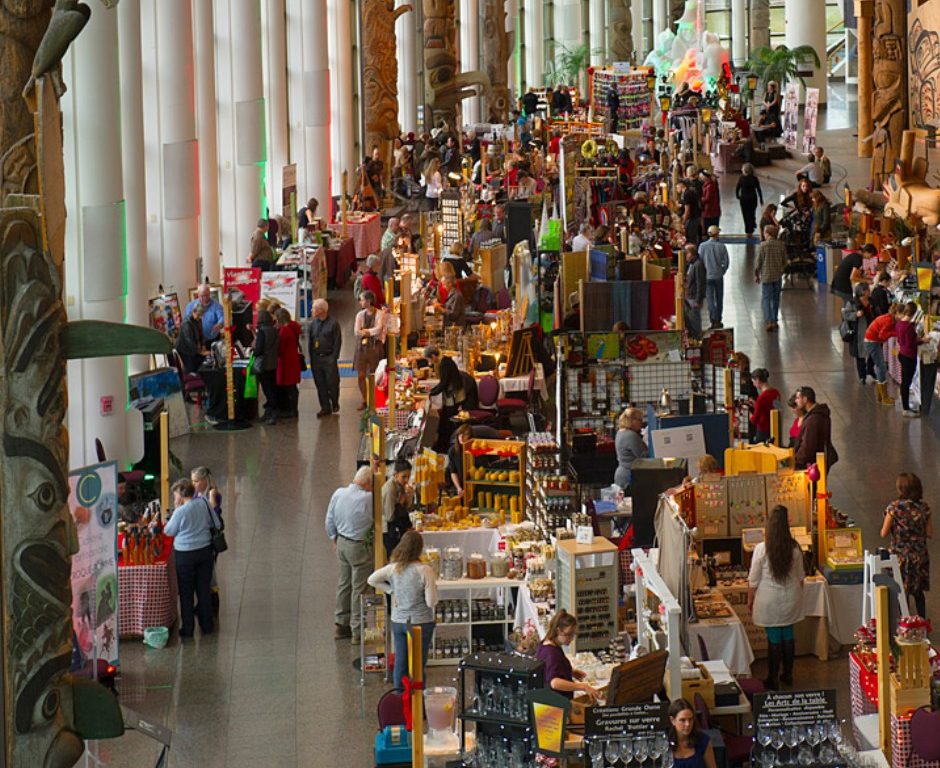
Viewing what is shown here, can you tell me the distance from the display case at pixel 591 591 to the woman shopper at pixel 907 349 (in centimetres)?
765

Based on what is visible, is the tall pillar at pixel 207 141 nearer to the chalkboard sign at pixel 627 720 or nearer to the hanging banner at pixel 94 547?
the hanging banner at pixel 94 547

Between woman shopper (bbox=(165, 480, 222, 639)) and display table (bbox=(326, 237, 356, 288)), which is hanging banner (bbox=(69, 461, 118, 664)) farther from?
display table (bbox=(326, 237, 356, 288))

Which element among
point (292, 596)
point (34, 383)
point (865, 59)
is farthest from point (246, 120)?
point (34, 383)

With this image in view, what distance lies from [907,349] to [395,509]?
23.3ft

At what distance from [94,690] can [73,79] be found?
9426 millimetres

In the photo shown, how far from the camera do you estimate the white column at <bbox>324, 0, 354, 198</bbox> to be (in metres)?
32.0

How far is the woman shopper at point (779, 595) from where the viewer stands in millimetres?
10930

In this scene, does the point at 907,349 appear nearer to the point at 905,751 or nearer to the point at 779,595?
the point at 779,595

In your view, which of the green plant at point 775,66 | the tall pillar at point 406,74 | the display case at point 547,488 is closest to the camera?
the display case at point 547,488

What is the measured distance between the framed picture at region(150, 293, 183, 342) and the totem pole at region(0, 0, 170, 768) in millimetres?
12075

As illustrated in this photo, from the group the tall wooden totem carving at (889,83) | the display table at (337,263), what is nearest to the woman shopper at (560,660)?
the display table at (337,263)

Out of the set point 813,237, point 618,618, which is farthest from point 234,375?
point 813,237

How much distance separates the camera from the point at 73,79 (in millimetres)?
14578

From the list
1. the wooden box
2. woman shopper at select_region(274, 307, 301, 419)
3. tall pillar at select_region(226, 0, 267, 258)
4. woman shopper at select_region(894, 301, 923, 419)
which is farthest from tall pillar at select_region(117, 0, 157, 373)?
the wooden box
